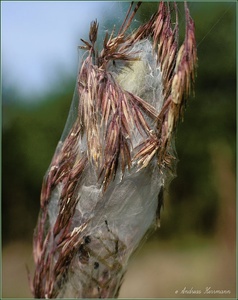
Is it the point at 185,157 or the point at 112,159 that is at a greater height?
the point at 112,159

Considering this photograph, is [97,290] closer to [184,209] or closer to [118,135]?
[118,135]

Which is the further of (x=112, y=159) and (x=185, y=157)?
(x=185, y=157)

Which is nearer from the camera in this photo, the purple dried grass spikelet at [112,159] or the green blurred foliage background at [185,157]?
the purple dried grass spikelet at [112,159]

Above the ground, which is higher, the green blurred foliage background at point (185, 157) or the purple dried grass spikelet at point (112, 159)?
the purple dried grass spikelet at point (112, 159)

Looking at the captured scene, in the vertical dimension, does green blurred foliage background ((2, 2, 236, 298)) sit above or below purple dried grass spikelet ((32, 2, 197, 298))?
below
